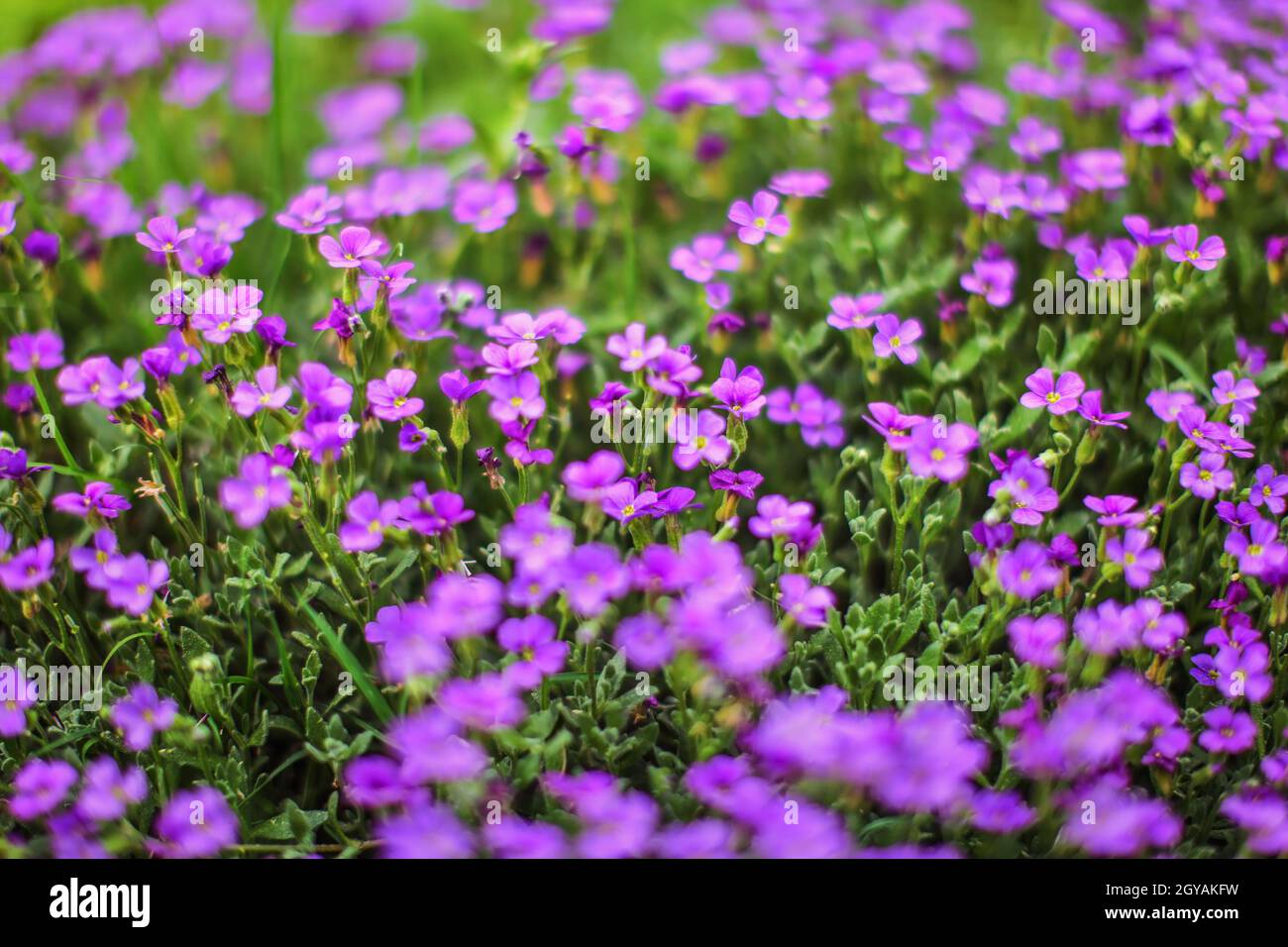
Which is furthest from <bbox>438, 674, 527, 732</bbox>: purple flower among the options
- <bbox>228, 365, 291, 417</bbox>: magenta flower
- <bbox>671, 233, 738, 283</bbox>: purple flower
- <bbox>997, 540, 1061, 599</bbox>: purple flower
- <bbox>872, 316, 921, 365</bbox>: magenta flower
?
<bbox>671, 233, 738, 283</bbox>: purple flower

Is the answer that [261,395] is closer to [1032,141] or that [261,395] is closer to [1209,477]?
[1209,477]

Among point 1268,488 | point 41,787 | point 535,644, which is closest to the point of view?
point 41,787

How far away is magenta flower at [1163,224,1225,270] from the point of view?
2852 millimetres

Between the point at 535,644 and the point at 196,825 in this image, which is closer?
the point at 196,825

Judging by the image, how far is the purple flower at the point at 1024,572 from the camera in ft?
7.54

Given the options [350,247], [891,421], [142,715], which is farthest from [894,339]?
[142,715]

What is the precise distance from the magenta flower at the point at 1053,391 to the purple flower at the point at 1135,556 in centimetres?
32

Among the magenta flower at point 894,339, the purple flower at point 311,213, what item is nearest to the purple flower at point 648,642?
the magenta flower at point 894,339

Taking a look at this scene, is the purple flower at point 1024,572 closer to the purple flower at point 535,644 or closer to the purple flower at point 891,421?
the purple flower at point 891,421

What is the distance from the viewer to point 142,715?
7.23 feet

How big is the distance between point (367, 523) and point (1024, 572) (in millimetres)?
1359

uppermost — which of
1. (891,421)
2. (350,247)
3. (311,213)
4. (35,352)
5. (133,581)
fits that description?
(311,213)

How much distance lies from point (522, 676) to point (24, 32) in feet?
14.3

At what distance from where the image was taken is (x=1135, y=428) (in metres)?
3.07
